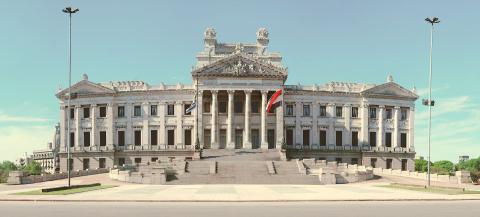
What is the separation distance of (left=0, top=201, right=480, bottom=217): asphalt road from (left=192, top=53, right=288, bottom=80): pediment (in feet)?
163

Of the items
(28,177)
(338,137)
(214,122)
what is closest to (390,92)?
(338,137)

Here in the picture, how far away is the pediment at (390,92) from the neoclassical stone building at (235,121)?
0.54 feet

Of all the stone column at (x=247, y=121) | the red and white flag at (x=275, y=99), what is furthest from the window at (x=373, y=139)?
the red and white flag at (x=275, y=99)

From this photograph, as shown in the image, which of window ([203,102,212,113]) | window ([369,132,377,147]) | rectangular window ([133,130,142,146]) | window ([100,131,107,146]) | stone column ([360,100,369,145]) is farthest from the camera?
window ([369,132,377,147])

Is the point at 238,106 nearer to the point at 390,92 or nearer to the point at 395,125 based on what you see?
the point at 390,92

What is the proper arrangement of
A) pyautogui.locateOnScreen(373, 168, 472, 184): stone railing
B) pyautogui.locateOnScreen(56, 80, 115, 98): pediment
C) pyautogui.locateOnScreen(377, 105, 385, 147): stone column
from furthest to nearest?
pyautogui.locateOnScreen(377, 105, 385, 147): stone column, pyautogui.locateOnScreen(56, 80, 115, 98): pediment, pyautogui.locateOnScreen(373, 168, 472, 184): stone railing

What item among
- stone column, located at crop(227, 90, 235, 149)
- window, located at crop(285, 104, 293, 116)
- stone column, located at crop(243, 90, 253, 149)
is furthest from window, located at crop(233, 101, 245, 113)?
window, located at crop(285, 104, 293, 116)

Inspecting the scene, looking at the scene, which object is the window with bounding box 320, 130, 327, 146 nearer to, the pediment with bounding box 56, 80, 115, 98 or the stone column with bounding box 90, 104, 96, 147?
the pediment with bounding box 56, 80, 115, 98

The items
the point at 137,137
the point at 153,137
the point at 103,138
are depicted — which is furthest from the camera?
the point at 103,138

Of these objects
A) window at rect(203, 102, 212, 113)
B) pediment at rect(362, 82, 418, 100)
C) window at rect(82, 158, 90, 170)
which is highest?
pediment at rect(362, 82, 418, 100)

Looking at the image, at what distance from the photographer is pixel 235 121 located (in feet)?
261

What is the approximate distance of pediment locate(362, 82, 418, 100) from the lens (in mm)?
85250

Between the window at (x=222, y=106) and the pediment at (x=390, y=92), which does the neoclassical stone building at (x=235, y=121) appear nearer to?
the window at (x=222, y=106)

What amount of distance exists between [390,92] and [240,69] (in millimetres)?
27059
